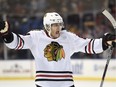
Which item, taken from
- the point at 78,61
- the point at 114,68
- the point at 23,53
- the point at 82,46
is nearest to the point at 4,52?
the point at 23,53

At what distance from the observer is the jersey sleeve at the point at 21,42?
3.37 metres

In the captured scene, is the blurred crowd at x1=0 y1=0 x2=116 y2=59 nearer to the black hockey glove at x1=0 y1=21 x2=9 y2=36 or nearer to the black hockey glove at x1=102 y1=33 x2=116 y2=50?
the black hockey glove at x1=102 y1=33 x2=116 y2=50

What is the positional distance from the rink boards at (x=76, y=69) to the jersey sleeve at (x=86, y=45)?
4.02 meters

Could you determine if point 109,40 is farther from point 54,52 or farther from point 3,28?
point 3,28

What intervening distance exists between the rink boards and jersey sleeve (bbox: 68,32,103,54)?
402 centimetres

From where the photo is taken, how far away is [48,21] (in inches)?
135

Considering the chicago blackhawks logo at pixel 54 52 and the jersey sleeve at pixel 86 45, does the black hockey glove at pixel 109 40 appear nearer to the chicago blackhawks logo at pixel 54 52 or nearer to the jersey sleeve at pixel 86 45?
the jersey sleeve at pixel 86 45

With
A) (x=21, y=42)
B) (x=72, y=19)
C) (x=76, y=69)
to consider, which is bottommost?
(x=21, y=42)

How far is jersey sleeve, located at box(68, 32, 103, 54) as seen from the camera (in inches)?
138

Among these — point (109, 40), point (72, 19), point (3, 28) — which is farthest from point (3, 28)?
point (72, 19)

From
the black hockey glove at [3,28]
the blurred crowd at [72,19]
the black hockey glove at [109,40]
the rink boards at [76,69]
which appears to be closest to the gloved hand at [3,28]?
the black hockey glove at [3,28]

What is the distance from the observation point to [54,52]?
11.3 ft

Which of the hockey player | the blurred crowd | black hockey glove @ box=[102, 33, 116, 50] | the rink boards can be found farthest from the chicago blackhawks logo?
the blurred crowd

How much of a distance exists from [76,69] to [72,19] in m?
0.94
